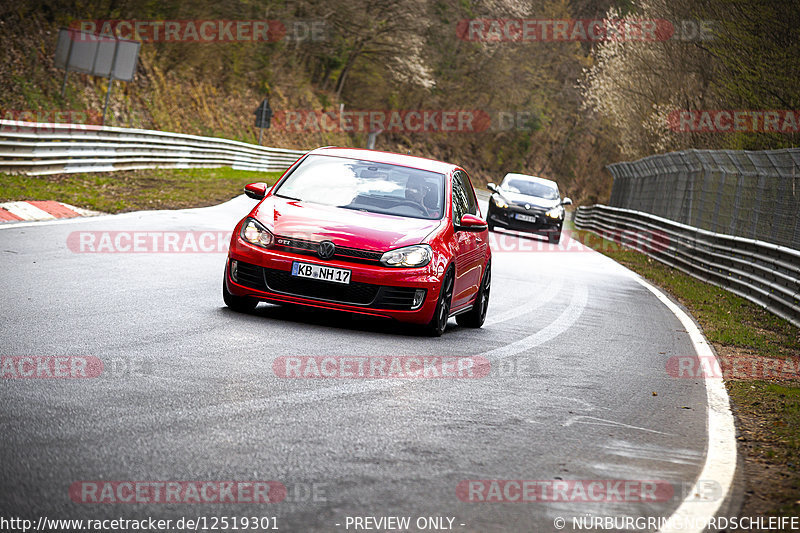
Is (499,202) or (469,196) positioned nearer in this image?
(469,196)

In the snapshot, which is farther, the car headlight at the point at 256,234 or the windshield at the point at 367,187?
the windshield at the point at 367,187

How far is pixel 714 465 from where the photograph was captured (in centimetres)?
598

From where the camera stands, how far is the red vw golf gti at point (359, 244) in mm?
9070

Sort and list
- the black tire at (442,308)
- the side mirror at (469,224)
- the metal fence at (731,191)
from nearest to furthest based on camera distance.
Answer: the black tire at (442,308), the side mirror at (469,224), the metal fence at (731,191)

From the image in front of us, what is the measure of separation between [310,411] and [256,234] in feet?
11.6

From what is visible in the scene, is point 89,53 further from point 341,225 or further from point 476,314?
point 341,225

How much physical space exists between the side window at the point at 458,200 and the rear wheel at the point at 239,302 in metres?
2.05

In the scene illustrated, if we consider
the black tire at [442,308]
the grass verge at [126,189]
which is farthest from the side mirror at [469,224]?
the grass verge at [126,189]

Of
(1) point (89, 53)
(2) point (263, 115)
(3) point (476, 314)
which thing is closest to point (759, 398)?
(3) point (476, 314)

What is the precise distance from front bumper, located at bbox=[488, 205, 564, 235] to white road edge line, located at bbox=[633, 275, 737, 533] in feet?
64.6

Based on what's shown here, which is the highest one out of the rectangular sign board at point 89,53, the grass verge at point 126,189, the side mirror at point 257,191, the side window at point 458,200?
the rectangular sign board at point 89,53

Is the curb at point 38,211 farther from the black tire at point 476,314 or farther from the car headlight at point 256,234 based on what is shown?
the black tire at point 476,314

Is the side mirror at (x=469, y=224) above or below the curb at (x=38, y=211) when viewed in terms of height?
above

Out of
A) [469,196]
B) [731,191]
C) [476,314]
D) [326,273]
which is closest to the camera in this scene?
[326,273]
